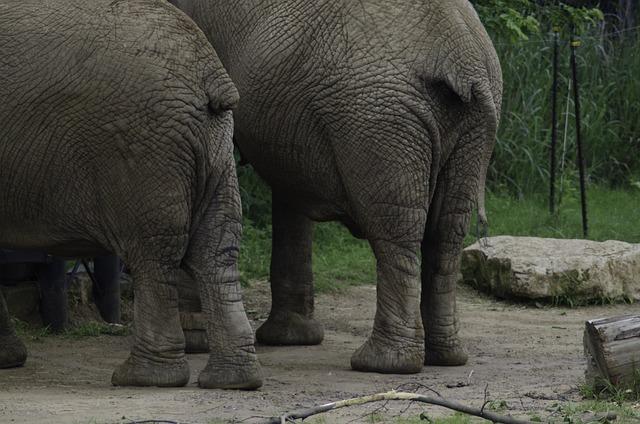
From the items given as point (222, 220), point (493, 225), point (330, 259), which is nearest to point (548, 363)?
point (222, 220)

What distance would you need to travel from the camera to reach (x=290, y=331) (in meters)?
8.50

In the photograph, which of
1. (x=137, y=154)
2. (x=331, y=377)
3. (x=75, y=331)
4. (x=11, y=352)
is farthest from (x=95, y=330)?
(x=137, y=154)

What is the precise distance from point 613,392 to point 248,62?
9.24 feet

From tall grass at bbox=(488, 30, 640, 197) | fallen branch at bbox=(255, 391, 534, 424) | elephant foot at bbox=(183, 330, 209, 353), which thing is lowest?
fallen branch at bbox=(255, 391, 534, 424)

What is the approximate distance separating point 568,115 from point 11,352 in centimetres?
808

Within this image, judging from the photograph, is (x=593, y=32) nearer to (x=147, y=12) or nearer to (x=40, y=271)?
(x=40, y=271)

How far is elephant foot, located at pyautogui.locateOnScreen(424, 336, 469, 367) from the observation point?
7.65 m

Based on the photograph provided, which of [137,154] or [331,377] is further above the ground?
[137,154]

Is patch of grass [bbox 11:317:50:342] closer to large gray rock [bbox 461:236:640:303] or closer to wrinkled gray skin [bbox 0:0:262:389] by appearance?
wrinkled gray skin [bbox 0:0:262:389]

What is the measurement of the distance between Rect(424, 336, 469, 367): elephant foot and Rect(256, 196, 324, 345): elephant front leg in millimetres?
1034

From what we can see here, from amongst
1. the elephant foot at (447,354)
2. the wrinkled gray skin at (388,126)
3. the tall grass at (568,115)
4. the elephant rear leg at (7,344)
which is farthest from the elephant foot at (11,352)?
the tall grass at (568,115)

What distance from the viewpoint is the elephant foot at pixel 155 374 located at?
21.3 feet

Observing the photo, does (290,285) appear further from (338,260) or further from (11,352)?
(338,260)

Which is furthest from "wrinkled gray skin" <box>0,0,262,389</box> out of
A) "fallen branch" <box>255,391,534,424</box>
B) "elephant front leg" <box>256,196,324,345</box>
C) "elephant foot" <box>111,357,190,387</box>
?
"elephant front leg" <box>256,196,324,345</box>
